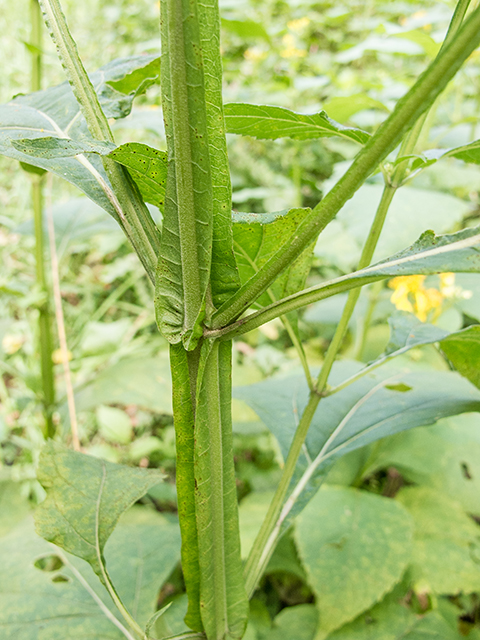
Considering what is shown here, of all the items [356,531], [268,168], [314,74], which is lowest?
[356,531]

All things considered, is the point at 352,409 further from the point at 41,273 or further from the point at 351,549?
the point at 41,273

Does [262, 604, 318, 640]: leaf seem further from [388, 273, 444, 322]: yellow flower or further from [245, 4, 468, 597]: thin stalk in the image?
[388, 273, 444, 322]: yellow flower

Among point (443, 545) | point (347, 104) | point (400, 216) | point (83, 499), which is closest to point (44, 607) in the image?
point (83, 499)

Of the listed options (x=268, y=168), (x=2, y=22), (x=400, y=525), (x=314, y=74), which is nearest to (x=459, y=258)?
(x=400, y=525)

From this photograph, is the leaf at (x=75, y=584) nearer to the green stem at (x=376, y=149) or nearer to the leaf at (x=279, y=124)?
the green stem at (x=376, y=149)

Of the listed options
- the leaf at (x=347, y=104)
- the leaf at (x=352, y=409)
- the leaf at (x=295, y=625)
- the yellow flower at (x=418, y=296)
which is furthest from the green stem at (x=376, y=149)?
the yellow flower at (x=418, y=296)

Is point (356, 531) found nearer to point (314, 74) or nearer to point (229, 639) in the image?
point (229, 639)
